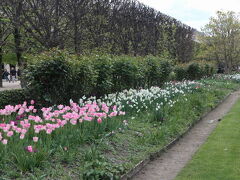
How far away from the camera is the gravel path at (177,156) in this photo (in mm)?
5703

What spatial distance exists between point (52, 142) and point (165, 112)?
182 inches

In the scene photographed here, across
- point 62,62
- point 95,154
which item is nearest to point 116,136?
point 95,154

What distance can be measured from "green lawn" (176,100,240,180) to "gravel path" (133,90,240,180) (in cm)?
19

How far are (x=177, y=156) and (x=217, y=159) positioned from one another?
0.87m

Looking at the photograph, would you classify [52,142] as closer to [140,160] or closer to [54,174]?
[54,174]

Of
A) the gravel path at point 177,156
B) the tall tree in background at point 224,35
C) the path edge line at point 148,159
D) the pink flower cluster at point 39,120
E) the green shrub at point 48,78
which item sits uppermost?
the tall tree in background at point 224,35

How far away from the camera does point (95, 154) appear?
5.27m

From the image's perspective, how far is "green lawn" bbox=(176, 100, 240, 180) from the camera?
5.48 meters

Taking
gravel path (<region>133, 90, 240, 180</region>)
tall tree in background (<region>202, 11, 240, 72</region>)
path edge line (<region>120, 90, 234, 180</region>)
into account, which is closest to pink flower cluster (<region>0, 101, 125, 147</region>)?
path edge line (<region>120, 90, 234, 180</region>)

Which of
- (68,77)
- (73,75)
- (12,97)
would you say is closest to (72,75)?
(73,75)

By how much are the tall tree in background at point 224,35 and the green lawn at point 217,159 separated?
2723cm

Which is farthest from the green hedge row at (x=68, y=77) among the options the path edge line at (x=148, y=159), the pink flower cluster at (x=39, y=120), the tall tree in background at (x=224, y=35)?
the tall tree in background at (x=224, y=35)

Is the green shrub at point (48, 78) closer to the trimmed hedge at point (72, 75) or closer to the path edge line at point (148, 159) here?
the trimmed hedge at point (72, 75)

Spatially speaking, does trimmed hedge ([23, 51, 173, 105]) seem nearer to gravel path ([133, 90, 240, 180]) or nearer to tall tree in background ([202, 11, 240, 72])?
gravel path ([133, 90, 240, 180])
